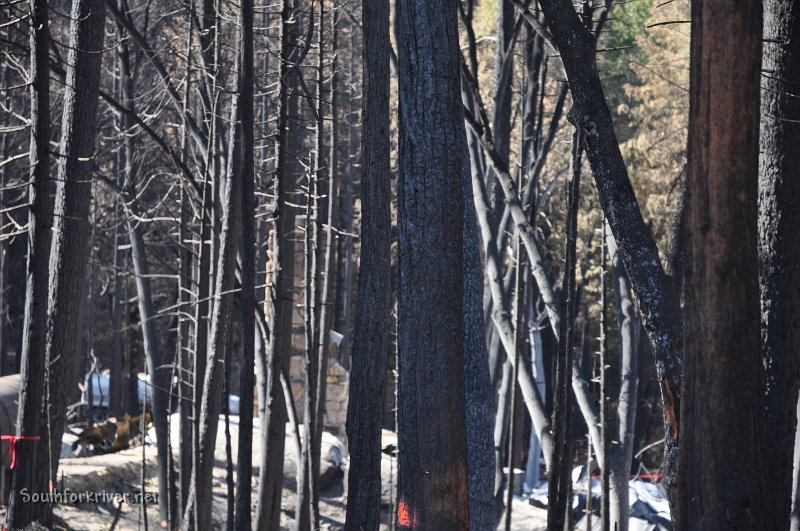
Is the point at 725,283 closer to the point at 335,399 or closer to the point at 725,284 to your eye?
the point at 725,284

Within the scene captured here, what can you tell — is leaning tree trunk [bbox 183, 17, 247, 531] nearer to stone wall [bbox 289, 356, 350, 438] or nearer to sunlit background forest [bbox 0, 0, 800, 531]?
sunlit background forest [bbox 0, 0, 800, 531]

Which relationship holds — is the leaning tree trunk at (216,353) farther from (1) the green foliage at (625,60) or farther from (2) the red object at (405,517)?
(1) the green foliage at (625,60)

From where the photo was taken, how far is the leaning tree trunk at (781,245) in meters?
5.55

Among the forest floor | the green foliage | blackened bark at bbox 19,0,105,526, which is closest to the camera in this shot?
blackened bark at bbox 19,0,105,526

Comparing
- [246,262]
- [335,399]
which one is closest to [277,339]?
[246,262]

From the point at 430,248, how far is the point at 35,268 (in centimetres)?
400

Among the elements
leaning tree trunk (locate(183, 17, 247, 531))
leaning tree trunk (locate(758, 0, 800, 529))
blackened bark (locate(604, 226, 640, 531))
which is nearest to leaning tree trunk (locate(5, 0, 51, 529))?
leaning tree trunk (locate(183, 17, 247, 531))

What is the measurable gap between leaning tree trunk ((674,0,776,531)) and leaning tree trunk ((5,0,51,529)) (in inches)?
220

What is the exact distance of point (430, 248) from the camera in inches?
235

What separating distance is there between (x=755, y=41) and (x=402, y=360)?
2756mm

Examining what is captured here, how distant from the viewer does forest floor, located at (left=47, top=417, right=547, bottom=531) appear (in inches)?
502

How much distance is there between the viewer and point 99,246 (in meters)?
26.3

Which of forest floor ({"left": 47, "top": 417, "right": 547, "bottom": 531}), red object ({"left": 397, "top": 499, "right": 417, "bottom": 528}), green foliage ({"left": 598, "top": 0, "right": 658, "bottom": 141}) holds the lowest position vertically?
forest floor ({"left": 47, "top": 417, "right": 547, "bottom": 531})

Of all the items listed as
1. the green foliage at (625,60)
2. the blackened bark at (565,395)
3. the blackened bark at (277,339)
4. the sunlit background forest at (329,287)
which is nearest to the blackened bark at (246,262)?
the sunlit background forest at (329,287)
